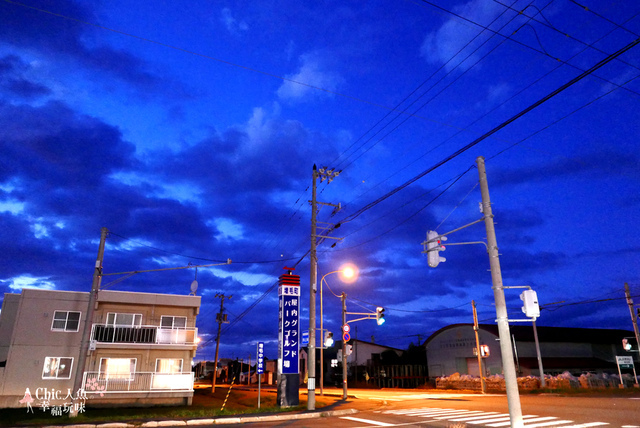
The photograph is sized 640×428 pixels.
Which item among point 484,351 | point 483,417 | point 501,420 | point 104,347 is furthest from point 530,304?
point 484,351

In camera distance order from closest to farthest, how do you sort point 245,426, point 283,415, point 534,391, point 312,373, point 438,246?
1. point 438,246
2. point 245,426
3. point 283,415
4. point 312,373
5. point 534,391

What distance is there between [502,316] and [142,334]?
24301 millimetres

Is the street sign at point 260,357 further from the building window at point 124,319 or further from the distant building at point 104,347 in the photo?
the building window at point 124,319

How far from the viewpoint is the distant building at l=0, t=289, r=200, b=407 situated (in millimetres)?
24859

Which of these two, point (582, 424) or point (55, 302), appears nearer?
point (582, 424)

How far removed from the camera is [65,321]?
26453 mm

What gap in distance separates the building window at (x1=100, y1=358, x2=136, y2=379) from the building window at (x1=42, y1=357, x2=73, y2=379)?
1875mm

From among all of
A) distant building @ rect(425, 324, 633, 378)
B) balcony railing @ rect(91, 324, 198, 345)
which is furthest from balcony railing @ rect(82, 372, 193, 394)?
distant building @ rect(425, 324, 633, 378)

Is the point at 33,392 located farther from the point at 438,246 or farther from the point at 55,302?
the point at 438,246

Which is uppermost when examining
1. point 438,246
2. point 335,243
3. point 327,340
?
point 335,243

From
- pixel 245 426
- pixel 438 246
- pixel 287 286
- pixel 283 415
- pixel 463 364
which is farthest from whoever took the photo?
pixel 463 364

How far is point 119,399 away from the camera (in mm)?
25406

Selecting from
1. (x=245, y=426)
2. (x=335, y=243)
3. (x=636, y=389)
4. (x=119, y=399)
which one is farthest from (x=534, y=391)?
(x=119, y=399)

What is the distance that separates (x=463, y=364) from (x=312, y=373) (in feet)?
112
